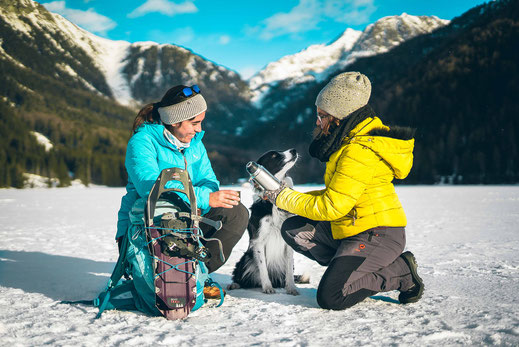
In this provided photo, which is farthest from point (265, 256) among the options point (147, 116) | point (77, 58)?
point (77, 58)

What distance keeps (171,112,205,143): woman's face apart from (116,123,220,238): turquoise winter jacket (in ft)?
0.32

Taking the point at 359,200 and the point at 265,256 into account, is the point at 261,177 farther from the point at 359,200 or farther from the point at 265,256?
the point at 265,256

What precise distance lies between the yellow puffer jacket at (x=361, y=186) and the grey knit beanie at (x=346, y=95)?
5.5 inches

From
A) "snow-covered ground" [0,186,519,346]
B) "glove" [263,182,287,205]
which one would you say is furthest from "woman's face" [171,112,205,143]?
"snow-covered ground" [0,186,519,346]

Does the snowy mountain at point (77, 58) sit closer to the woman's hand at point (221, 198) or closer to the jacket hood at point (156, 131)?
the jacket hood at point (156, 131)

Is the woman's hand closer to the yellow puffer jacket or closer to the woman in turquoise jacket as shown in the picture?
the woman in turquoise jacket

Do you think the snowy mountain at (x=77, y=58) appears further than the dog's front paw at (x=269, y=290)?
Yes

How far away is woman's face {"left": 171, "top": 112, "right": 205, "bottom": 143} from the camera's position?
8.53 ft

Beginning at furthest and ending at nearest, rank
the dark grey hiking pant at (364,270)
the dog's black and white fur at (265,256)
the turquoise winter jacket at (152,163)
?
the dog's black and white fur at (265,256) → the turquoise winter jacket at (152,163) → the dark grey hiking pant at (364,270)

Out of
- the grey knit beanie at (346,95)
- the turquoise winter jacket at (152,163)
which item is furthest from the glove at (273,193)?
the grey knit beanie at (346,95)

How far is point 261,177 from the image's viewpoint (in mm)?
2463

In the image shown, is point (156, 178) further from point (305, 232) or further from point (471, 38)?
point (471, 38)

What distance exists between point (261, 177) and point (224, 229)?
21.3 inches

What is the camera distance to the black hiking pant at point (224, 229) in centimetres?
263
